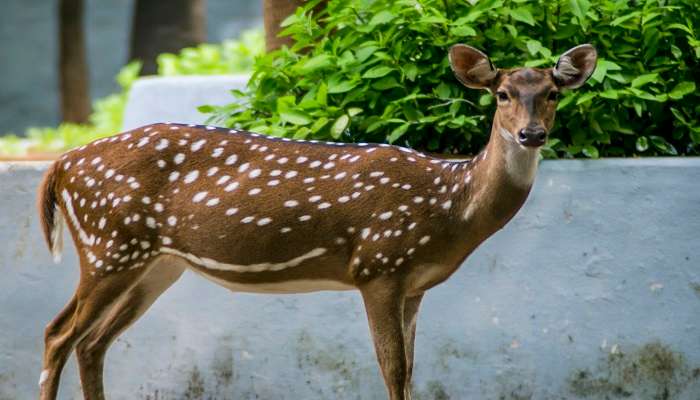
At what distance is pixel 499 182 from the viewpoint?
4.60 metres

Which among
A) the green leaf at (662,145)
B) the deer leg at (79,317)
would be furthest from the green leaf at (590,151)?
the deer leg at (79,317)

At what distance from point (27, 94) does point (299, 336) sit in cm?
2084

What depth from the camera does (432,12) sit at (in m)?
6.00

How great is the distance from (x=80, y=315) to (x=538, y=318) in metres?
2.10

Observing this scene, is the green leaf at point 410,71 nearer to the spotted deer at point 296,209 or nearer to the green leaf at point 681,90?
the spotted deer at point 296,209

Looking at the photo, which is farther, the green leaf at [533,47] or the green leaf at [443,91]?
the green leaf at [443,91]

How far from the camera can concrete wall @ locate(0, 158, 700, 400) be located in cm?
575

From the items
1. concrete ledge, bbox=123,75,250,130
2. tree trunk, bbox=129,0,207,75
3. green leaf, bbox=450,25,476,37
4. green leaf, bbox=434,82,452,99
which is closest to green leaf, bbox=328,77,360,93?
green leaf, bbox=434,82,452,99

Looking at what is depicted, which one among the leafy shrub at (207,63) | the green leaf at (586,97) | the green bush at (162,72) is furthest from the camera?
the green bush at (162,72)

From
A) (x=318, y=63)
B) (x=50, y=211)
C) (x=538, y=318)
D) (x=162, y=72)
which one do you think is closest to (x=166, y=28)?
(x=162, y=72)

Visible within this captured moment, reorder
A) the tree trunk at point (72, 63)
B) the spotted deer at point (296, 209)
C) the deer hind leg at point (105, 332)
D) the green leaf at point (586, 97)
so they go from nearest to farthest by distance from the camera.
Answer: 1. the spotted deer at point (296, 209)
2. the deer hind leg at point (105, 332)
3. the green leaf at point (586, 97)
4. the tree trunk at point (72, 63)

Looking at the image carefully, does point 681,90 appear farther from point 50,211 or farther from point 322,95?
point 50,211

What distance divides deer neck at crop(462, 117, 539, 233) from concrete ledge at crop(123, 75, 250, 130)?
3.60 meters

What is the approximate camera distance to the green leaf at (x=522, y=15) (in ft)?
19.1
